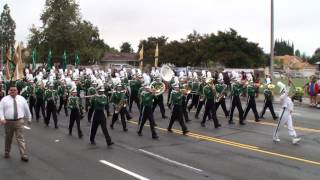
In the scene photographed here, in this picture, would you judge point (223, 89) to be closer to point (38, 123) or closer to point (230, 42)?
point (38, 123)

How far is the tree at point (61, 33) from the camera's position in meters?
67.1

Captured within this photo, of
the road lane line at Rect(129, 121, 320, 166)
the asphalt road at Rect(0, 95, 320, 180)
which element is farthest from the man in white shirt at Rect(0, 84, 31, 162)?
the road lane line at Rect(129, 121, 320, 166)

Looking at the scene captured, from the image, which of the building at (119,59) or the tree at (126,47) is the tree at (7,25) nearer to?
the building at (119,59)

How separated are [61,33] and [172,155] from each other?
57607 millimetres

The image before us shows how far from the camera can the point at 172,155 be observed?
12188 millimetres

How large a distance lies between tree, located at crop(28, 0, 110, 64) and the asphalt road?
5121 centimetres

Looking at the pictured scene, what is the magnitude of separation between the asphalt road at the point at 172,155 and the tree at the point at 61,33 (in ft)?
168

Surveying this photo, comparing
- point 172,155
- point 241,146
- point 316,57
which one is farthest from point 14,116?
point 316,57

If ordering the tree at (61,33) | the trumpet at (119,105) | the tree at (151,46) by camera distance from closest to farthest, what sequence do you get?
the trumpet at (119,105) < the tree at (61,33) < the tree at (151,46)

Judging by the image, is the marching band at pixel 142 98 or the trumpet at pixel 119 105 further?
the trumpet at pixel 119 105

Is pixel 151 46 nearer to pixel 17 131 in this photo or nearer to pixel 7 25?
pixel 7 25

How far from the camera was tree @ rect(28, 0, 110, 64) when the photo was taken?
6706 centimetres

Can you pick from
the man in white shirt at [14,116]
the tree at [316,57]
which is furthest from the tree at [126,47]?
the man in white shirt at [14,116]

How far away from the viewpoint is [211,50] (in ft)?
210
